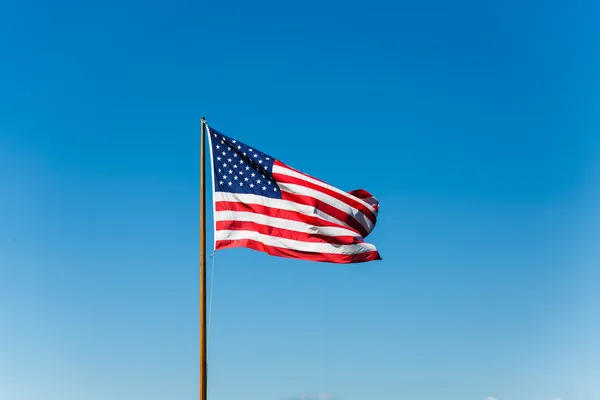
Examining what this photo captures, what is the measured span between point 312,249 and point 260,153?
3.75 meters

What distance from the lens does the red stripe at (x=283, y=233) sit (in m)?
25.5

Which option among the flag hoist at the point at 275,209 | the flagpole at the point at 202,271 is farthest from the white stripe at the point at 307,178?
the flagpole at the point at 202,271

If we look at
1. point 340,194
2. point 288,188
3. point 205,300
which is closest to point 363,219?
point 340,194

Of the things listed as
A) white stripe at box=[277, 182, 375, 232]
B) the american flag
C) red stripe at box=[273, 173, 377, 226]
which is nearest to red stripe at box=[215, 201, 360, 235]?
the american flag

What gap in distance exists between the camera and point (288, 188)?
2683 cm

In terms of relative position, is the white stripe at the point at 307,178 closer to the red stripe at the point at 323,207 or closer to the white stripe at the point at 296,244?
the red stripe at the point at 323,207

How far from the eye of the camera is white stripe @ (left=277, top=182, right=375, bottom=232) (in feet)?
88.0

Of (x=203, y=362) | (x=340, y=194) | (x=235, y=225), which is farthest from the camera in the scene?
(x=340, y=194)

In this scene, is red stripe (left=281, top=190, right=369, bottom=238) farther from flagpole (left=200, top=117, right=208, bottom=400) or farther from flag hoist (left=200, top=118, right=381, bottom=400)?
flagpole (left=200, top=117, right=208, bottom=400)

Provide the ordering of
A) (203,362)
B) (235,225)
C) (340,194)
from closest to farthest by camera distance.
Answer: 1. (203,362)
2. (235,225)
3. (340,194)

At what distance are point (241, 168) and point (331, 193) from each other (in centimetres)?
328

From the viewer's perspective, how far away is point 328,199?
2716cm

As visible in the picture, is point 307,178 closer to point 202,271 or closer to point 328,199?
point 328,199

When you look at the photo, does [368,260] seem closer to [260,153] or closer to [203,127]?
[260,153]
